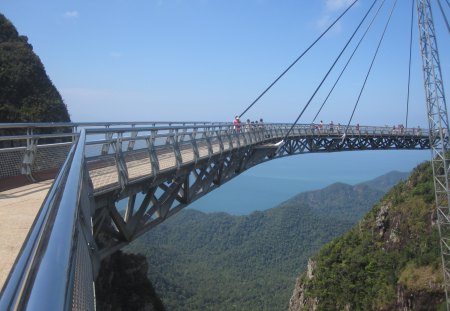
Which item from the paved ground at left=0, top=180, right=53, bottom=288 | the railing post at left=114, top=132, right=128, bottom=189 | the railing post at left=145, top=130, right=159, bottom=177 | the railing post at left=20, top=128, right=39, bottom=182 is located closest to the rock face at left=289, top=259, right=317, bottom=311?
the railing post at left=145, top=130, right=159, bottom=177

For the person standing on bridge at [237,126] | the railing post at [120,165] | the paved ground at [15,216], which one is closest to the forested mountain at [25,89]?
the person standing on bridge at [237,126]

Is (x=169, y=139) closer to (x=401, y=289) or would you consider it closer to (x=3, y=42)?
(x=401, y=289)

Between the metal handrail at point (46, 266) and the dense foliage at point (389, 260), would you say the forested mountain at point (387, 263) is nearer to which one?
the dense foliage at point (389, 260)

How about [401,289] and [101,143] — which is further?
[401,289]

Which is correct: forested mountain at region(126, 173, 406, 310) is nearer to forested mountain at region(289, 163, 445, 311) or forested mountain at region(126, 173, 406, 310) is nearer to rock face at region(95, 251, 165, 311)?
forested mountain at region(289, 163, 445, 311)

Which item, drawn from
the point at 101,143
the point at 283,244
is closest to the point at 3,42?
the point at 101,143

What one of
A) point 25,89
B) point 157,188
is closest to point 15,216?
point 157,188

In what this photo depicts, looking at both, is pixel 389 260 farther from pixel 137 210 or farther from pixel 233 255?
pixel 233 255
